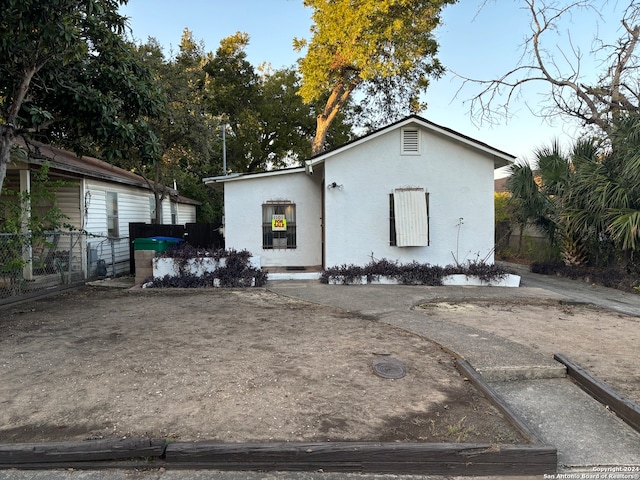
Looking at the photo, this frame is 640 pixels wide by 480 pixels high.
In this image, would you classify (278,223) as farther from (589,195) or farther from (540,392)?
(540,392)

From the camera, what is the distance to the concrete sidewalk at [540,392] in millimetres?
2982

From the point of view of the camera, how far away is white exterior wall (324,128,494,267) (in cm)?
1101

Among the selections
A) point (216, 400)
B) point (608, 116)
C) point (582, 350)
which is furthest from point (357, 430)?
point (608, 116)

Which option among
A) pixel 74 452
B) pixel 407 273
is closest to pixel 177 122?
pixel 407 273

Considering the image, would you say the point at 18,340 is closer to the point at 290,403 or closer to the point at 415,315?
the point at 290,403

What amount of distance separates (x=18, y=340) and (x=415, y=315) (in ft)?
19.5

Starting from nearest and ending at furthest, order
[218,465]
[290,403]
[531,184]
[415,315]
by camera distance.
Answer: [218,465] → [290,403] → [415,315] → [531,184]

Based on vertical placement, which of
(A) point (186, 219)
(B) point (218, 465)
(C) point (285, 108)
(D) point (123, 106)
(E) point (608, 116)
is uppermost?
(C) point (285, 108)

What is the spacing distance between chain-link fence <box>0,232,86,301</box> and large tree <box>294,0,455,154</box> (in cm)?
1202

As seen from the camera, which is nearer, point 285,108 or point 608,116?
point 608,116

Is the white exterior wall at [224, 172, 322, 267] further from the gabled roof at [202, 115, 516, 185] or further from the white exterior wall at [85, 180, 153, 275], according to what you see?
the white exterior wall at [85, 180, 153, 275]

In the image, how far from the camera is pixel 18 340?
5.43 metres

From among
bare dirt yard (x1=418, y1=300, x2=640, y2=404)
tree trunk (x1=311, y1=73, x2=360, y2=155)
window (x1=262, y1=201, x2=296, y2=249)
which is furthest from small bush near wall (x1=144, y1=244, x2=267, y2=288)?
tree trunk (x1=311, y1=73, x2=360, y2=155)

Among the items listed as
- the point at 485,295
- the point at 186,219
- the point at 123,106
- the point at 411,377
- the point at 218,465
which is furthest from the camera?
the point at 186,219
